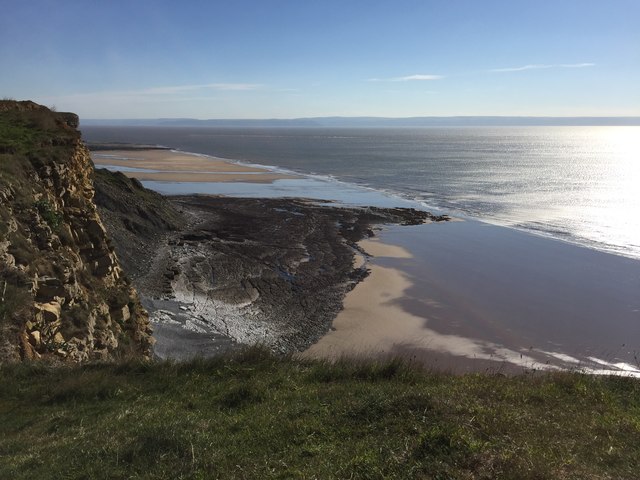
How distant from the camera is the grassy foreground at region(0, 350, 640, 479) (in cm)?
544

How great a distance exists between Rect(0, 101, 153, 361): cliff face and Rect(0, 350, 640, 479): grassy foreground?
1.71 metres

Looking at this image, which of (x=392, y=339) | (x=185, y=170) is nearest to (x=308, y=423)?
(x=392, y=339)

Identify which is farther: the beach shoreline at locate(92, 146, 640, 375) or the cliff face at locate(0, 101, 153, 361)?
the beach shoreline at locate(92, 146, 640, 375)

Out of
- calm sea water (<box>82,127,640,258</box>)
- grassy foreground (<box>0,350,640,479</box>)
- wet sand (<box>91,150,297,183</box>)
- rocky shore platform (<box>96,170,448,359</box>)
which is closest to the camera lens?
grassy foreground (<box>0,350,640,479</box>)

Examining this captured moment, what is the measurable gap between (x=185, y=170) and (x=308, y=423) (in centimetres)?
7192

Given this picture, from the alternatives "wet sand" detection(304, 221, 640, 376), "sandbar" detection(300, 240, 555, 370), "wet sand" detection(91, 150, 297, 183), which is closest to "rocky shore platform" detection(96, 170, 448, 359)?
"sandbar" detection(300, 240, 555, 370)

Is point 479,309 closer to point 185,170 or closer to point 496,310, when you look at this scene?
point 496,310

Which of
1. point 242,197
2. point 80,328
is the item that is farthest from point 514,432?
point 242,197

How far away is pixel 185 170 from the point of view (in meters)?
74.3

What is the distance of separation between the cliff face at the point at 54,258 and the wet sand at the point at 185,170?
4674 centimetres

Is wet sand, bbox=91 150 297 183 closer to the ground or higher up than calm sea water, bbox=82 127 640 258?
higher up

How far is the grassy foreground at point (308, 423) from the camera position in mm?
5441

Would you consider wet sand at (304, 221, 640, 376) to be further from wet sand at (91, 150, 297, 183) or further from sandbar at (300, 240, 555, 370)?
wet sand at (91, 150, 297, 183)

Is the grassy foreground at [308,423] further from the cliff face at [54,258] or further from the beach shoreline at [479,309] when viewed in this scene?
the beach shoreline at [479,309]
